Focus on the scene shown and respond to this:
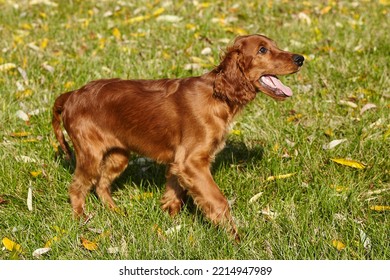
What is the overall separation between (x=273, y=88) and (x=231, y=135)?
4.28 ft

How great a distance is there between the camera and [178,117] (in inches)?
156

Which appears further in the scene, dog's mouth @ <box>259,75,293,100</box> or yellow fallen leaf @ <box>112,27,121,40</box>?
yellow fallen leaf @ <box>112,27,121,40</box>

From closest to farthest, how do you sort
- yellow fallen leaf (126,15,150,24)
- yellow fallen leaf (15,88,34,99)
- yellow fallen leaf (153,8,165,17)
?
Answer: yellow fallen leaf (15,88,34,99), yellow fallen leaf (126,15,150,24), yellow fallen leaf (153,8,165,17)

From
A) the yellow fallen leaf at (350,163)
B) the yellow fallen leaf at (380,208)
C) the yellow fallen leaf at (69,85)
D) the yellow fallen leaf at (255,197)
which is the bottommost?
the yellow fallen leaf at (69,85)

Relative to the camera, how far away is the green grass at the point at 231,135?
3.55 m

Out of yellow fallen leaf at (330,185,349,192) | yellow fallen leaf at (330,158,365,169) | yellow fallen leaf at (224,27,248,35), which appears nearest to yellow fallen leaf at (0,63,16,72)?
yellow fallen leaf at (224,27,248,35)

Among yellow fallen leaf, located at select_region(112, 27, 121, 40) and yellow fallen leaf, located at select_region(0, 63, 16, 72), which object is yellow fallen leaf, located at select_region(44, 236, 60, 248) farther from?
yellow fallen leaf, located at select_region(112, 27, 121, 40)

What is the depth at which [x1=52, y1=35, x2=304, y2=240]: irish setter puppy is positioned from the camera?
382 centimetres

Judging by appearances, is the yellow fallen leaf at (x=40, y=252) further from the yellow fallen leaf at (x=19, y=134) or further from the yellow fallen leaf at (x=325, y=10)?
the yellow fallen leaf at (x=325, y=10)

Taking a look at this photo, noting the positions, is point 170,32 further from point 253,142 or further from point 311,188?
point 311,188

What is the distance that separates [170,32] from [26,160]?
349 cm

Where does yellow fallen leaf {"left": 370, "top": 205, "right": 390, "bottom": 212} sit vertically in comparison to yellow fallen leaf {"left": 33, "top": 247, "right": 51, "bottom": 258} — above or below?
above

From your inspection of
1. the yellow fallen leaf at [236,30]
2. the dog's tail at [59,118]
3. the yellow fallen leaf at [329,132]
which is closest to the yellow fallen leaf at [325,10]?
the yellow fallen leaf at [236,30]
